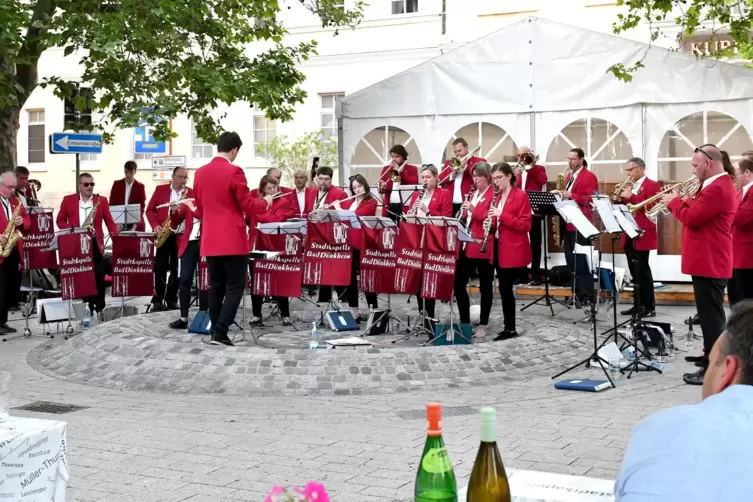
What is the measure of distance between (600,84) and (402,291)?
21.4 feet

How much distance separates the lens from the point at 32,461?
3.59 m

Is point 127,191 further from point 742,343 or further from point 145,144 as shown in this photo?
point 742,343

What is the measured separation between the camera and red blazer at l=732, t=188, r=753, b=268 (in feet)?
29.6

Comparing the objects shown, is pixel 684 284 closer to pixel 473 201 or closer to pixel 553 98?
pixel 553 98

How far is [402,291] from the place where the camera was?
10.8 meters

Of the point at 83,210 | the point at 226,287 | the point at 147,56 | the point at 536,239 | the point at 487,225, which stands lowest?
the point at 226,287

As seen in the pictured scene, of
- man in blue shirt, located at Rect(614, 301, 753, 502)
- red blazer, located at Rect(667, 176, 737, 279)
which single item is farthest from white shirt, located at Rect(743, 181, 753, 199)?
man in blue shirt, located at Rect(614, 301, 753, 502)

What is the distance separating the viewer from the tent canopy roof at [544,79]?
49.2 feet

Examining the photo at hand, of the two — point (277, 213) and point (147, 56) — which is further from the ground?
point (147, 56)

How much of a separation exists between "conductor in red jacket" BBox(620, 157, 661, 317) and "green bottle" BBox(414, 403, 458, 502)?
10.6 metres

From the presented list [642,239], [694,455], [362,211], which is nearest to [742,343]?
[694,455]

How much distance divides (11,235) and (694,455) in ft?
38.6

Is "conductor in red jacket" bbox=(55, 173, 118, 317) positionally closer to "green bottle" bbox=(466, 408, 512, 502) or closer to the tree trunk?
the tree trunk

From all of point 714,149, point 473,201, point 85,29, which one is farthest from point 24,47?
point 714,149
